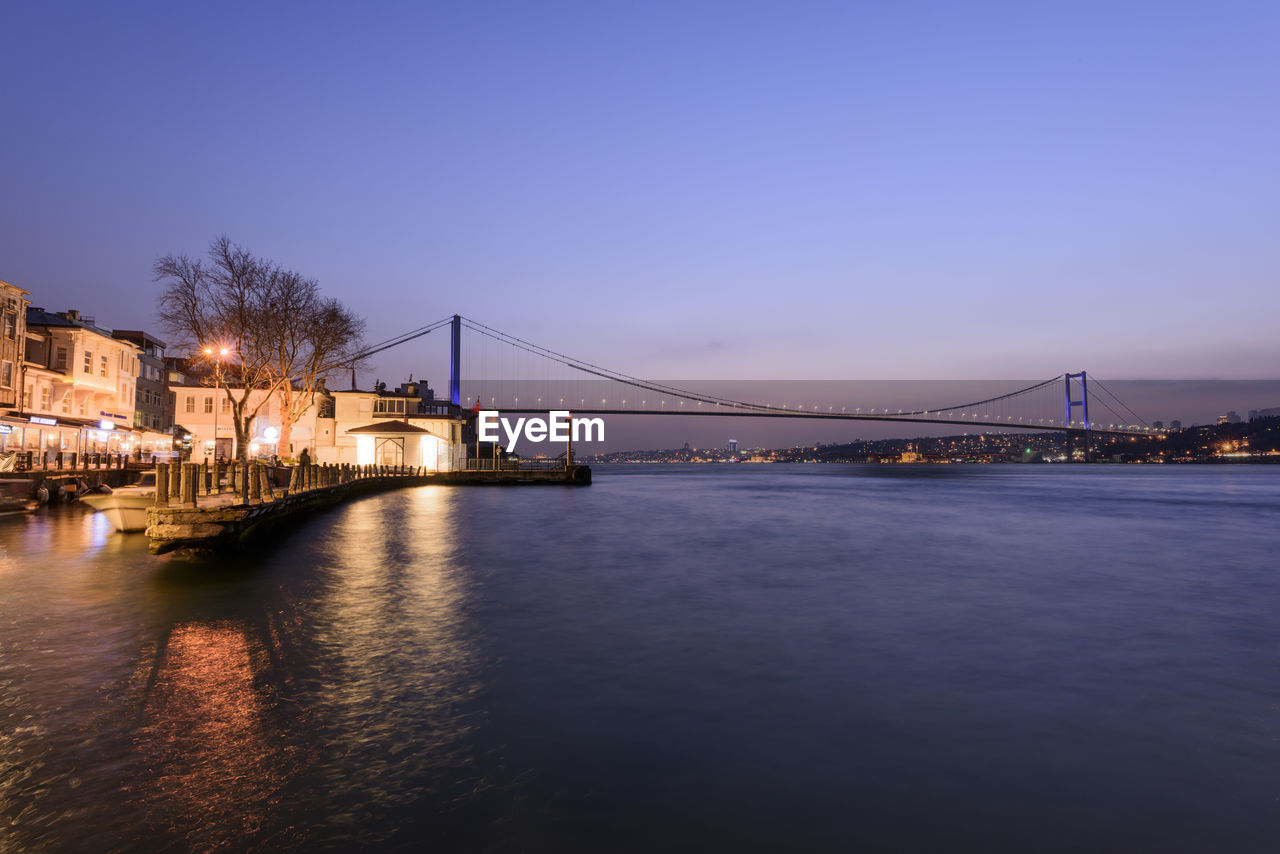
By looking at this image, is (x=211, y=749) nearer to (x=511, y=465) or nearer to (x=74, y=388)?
(x=74, y=388)

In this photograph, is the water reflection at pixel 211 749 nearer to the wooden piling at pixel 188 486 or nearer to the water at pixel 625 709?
the water at pixel 625 709

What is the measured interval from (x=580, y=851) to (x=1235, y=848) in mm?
4608

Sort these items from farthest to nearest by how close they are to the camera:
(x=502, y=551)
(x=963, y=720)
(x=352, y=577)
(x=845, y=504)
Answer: (x=845, y=504)
(x=502, y=551)
(x=352, y=577)
(x=963, y=720)

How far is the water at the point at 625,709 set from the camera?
5426 millimetres

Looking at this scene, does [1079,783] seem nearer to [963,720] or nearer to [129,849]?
[963,720]

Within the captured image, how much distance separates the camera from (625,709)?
26.6 feet

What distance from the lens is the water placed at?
543 cm

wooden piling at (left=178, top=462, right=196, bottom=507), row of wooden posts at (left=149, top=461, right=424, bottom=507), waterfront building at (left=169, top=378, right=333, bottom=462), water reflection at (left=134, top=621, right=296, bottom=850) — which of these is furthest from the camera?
waterfront building at (left=169, top=378, right=333, bottom=462)

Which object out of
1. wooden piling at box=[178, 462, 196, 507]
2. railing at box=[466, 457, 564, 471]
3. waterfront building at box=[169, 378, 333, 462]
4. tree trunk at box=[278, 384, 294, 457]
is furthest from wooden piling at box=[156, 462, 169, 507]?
railing at box=[466, 457, 564, 471]

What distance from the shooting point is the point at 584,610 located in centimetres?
1405

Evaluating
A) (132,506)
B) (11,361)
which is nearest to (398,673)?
(132,506)

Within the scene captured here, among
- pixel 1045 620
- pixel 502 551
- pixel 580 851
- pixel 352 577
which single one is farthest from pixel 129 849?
pixel 502 551

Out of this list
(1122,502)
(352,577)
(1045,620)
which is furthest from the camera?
(1122,502)

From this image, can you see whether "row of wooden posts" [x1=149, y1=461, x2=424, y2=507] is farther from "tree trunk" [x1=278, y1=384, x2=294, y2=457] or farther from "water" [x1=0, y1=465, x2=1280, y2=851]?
"tree trunk" [x1=278, y1=384, x2=294, y2=457]
